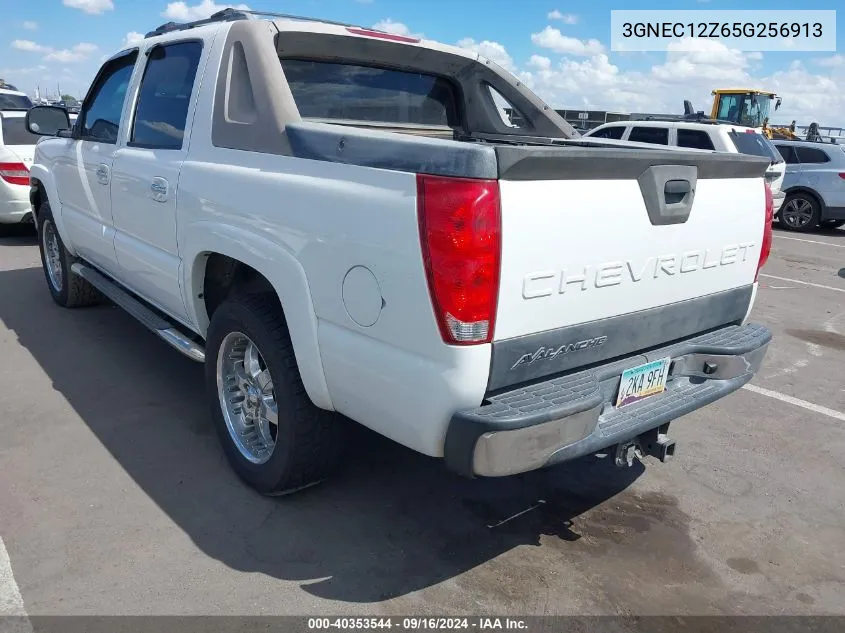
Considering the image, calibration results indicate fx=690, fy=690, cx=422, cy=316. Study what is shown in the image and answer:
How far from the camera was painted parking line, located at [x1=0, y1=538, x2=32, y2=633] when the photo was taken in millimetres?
2363

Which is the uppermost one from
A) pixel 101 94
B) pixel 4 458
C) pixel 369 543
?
pixel 101 94

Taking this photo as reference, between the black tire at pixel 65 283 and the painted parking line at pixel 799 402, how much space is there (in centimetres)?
530

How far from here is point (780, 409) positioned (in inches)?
183

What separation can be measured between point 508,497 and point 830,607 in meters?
1.36

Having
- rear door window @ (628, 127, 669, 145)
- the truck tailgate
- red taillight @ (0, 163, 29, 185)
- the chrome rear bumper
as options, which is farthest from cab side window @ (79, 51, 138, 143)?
rear door window @ (628, 127, 669, 145)

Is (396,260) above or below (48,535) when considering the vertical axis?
above

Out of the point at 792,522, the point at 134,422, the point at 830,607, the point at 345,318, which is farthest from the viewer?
the point at 134,422

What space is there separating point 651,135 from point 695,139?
0.96 metres

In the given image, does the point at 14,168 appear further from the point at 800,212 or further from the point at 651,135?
the point at 800,212

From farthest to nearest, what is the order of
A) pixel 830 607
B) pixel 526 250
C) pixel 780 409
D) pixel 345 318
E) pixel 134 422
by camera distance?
1. pixel 780 409
2. pixel 134 422
3. pixel 830 607
4. pixel 345 318
5. pixel 526 250

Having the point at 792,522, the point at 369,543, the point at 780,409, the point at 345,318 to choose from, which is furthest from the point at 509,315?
the point at 780,409

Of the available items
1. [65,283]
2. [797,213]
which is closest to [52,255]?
[65,283]

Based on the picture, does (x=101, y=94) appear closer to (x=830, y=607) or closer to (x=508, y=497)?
(x=508, y=497)

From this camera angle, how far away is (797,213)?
555 inches
